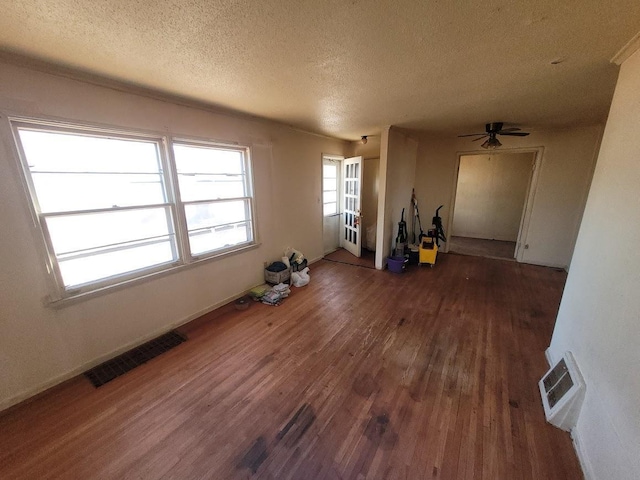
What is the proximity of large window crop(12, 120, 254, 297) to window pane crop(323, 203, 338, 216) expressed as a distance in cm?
235

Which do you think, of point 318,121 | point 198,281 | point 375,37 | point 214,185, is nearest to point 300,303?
point 198,281

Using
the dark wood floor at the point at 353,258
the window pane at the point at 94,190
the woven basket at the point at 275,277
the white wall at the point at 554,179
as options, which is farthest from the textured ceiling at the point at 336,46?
the dark wood floor at the point at 353,258

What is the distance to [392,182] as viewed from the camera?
4.22 m

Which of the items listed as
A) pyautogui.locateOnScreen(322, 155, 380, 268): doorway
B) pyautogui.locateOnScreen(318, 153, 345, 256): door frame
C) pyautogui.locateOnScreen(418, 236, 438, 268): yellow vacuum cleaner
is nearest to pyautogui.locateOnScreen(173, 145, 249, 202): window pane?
pyautogui.locateOnScreen(318, 153, 345, 256): door frame

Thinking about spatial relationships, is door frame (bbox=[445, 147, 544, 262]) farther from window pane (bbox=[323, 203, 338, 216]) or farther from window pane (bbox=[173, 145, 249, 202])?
window pane (bbox=[173, 145, 249, 202])

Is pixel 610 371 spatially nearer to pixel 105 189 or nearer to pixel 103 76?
pixel 105 189

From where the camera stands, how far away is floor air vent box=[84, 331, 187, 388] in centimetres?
200

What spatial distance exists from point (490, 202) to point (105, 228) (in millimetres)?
7570

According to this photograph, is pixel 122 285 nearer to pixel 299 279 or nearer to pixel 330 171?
pixel 299 279

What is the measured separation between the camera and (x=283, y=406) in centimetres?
171

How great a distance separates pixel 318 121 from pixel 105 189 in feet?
8.43

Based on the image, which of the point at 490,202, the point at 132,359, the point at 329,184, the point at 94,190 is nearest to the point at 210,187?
the point at 94,190

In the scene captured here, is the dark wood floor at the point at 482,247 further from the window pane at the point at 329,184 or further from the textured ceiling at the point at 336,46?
the textured ceiling at the point at 336,46

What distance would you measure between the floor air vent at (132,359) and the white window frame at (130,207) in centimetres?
65
